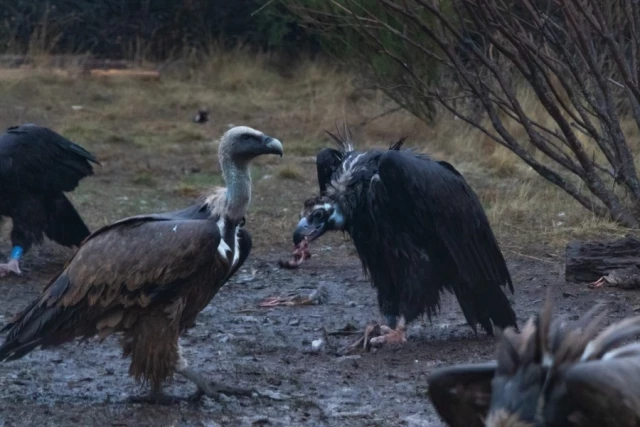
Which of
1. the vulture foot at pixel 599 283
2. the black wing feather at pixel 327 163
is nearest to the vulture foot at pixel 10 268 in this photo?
the black wing feather at pixel 327 163

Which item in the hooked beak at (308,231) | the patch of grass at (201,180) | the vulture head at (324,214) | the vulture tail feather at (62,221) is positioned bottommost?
the patch of grass at (201,180)

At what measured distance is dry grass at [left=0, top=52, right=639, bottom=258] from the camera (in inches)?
373

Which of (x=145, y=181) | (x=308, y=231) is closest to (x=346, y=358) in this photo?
(x=308, y=231)

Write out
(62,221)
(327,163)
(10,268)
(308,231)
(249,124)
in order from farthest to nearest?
(249,124), (62,221), (10,268), (327,163), (308,231)

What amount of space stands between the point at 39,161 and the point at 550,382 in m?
5.41

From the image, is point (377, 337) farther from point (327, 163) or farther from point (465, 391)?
point (465, 391)

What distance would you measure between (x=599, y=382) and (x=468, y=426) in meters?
0.67

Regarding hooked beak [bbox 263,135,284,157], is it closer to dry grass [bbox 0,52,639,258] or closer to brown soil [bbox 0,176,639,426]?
brown soil [bbox 0,176,639,426]

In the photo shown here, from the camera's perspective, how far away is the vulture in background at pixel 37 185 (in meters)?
7.82

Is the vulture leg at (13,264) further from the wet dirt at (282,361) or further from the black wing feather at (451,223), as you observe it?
the black wing feather at (451,223)

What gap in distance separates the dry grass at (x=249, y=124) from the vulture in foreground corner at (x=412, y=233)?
2.40 metres

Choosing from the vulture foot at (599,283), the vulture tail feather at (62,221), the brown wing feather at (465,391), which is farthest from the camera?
the vulture tail feather at (62,221)

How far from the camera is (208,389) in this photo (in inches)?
197

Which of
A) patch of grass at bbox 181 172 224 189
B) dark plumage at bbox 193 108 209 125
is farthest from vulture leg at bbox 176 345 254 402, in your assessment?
dark plumage at bbox 193 108 209 125
